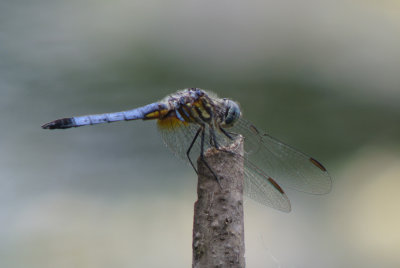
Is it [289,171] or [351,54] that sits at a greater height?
[351,54]

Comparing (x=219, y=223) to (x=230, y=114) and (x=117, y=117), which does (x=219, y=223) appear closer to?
(x=230, y=114)

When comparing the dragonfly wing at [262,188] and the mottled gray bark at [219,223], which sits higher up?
the dragonfly wing at [262,188]

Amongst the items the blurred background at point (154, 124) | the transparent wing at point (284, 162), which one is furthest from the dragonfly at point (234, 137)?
the blurred background at point (154, 124)

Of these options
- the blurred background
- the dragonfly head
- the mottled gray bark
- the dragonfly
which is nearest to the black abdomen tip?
the dragonfly

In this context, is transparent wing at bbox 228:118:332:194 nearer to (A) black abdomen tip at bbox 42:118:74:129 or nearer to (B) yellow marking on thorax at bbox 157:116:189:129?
(B) yellow marking on thorax at bbox 157:116:189:129

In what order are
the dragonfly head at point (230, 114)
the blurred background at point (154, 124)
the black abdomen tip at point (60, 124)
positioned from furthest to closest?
the blurred background at point (154, 124)
the dragonfly head at point (230, 114)
the black abdomen tip at point (60, 124)

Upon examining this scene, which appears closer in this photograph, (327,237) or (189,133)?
(189,133)

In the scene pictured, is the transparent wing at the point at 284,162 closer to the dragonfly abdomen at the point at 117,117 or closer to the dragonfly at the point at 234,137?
the dragonfly at the point at 234,137

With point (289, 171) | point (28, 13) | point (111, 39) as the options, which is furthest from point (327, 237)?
point (28, 13)

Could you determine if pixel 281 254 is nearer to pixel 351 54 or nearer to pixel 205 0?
pixel 351 54
